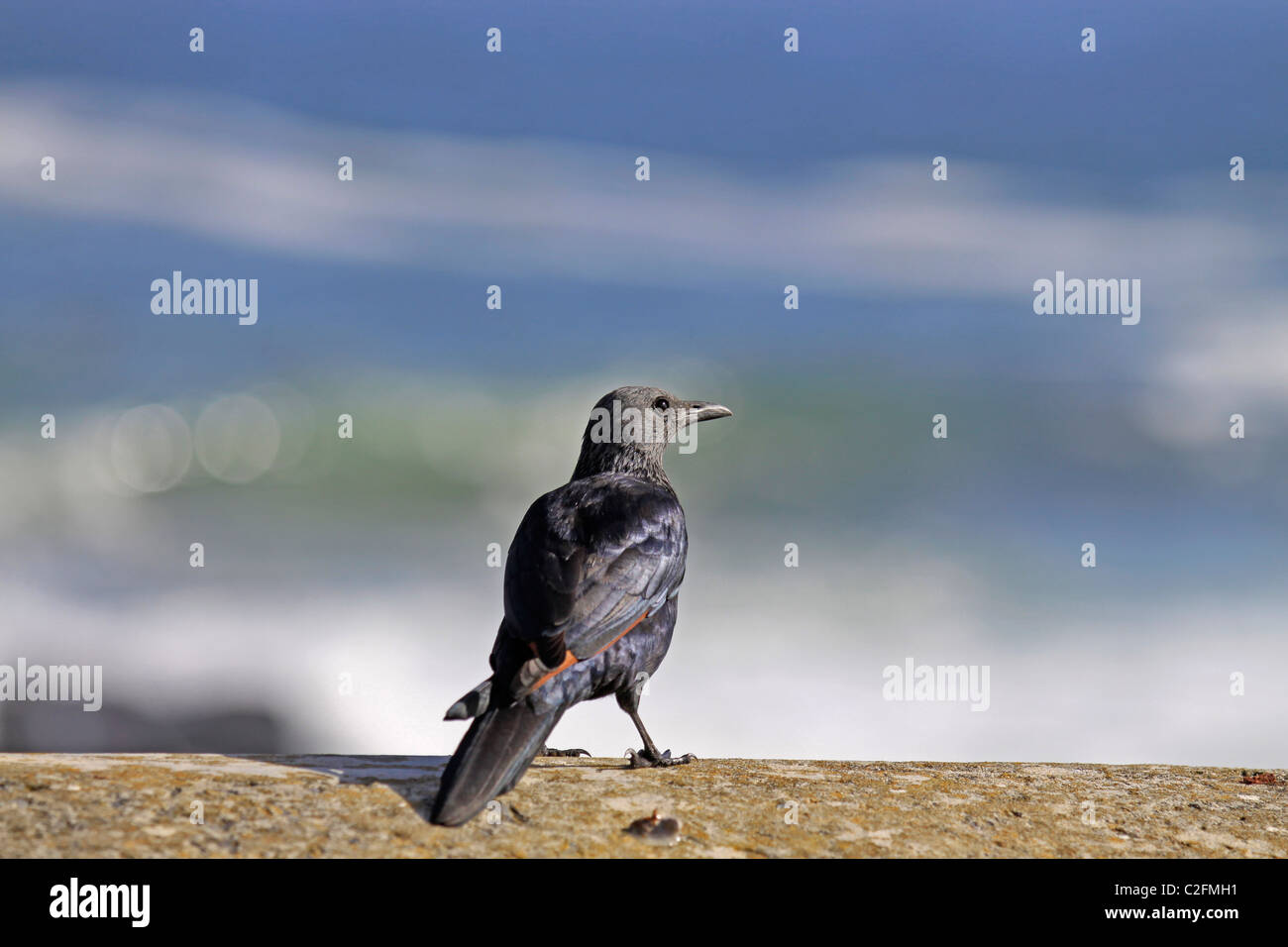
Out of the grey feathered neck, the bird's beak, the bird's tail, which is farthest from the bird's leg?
the bird's beak

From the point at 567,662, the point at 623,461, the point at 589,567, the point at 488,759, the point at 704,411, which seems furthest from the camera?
the point at 704,411

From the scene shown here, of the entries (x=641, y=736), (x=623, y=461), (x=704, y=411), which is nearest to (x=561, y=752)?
(x=641, y=736)

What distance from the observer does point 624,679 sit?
5879 mm

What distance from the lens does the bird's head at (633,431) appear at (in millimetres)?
7426

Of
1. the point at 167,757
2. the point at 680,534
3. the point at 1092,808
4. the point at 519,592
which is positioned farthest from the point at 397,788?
the point at 1092,808

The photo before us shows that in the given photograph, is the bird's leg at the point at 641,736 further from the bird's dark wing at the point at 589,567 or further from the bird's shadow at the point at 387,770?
the bird's shadow at the point at 387,770

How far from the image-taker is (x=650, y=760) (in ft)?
19.6

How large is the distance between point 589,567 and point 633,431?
→ 74.8 inches

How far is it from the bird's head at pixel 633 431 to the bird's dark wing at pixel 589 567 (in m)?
0.73

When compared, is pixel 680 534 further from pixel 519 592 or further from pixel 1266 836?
pixel 1266 836

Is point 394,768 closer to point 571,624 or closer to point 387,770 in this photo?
point 387,770

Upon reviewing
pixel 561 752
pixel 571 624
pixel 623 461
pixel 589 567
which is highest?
pixel 623 461

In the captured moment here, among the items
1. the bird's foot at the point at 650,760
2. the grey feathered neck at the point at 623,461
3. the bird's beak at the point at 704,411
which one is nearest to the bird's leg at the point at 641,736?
the bird's foot at the point at 650,760

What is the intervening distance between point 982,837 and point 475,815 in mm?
2232
